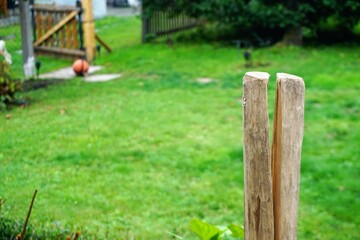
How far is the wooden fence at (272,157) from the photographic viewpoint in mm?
2039

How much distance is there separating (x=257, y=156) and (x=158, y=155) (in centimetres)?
372

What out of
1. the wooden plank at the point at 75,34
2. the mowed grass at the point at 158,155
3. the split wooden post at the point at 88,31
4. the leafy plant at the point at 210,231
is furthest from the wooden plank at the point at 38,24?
the leafy plant at the point at 210,231

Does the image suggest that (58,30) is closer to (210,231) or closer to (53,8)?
(53,8)

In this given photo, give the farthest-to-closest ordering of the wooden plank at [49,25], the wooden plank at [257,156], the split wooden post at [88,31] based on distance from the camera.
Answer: the wooden plank at [49,25] → the split wooden post at [88,31] → the wooden plank at [257,156]

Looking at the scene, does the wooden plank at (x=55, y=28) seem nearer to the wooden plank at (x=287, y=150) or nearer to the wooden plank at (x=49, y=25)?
the wooden plank at (x=49, y=25)

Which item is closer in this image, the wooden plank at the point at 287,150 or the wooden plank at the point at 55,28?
the wooden plank at the point at 287,150

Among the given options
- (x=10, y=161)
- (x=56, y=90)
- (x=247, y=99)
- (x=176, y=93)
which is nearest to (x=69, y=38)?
(x=56, y=90)

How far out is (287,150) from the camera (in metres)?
2.08

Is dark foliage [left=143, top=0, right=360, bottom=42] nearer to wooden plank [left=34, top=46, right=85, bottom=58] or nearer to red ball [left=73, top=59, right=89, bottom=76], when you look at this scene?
wooden plank [left=34, top=46, right=85, bottom=58]

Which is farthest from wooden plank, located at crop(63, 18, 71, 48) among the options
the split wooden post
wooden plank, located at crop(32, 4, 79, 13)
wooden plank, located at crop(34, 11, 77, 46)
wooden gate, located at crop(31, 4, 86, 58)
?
the split wooden post

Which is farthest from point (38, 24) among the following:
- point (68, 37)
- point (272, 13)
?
point (272, 13)

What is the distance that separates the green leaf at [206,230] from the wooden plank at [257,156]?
0.42 metres

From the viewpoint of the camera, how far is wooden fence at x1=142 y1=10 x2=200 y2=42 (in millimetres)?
14406

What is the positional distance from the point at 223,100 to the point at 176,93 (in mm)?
833
